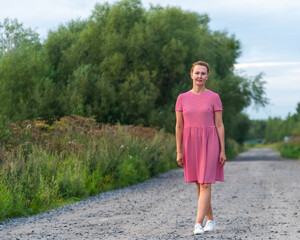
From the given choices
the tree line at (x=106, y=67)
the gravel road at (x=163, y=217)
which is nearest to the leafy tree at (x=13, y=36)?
the tree line at (x=106, y=67)

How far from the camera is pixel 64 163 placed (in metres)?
12.0

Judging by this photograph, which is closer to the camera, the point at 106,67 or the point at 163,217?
the point at 163,217

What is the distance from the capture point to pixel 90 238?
654cm

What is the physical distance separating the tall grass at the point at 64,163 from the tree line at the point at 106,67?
8573 mm

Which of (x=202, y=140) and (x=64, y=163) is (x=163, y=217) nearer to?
(x=202, y=140)

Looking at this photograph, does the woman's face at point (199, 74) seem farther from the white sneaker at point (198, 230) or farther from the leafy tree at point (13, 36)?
the leafy tree at point (13, 36)

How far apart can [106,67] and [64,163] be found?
1733cm

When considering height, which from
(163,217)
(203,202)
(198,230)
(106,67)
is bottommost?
(163,217)

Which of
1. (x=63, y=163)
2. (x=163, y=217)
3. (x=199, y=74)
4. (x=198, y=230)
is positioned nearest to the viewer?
(x=198, y=230)

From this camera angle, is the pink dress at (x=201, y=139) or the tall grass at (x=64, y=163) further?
the tall grass at (x=64, y=163)

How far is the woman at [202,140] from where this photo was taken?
6617mm

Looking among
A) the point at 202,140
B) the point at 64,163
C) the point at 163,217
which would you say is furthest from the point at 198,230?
the point at 64,163

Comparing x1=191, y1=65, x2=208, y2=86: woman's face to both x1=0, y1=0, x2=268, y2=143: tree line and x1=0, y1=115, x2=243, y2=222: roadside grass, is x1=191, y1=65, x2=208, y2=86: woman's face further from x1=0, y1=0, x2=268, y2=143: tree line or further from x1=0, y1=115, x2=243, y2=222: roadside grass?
x1=0, y1=0, x2=268, y2=143: tree line

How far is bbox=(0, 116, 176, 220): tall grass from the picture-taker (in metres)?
9.63
